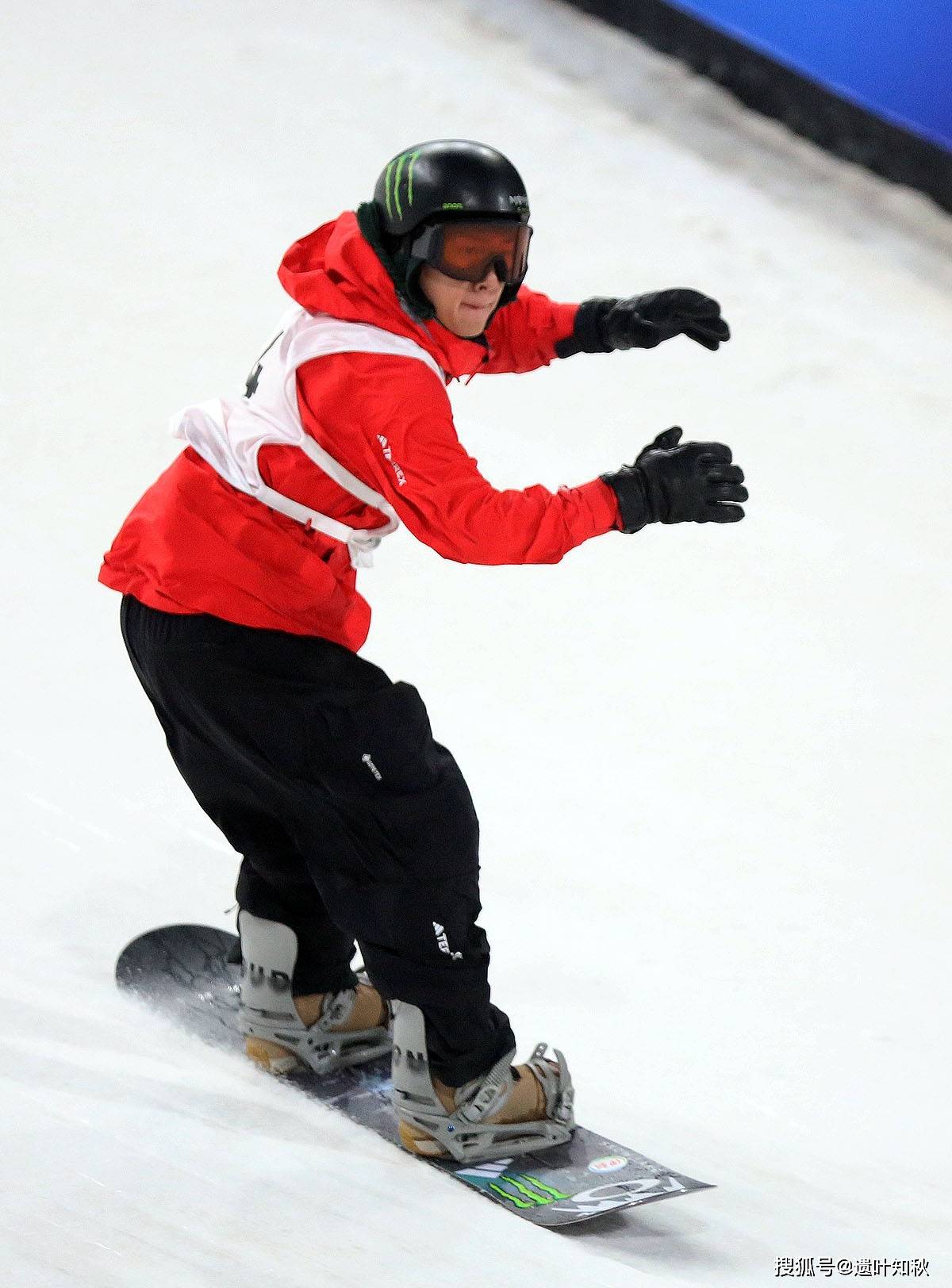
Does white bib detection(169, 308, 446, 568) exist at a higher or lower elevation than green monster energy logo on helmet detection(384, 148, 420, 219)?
lower

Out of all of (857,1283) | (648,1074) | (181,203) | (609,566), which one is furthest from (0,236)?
(857,1283)

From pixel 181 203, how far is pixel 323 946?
158 inches

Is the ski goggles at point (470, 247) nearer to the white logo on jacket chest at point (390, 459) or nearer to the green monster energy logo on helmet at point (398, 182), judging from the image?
the green monster energy logo on helmet at point (398, 182)

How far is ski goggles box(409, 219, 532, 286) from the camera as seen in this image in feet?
7.44

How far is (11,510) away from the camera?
181 inches

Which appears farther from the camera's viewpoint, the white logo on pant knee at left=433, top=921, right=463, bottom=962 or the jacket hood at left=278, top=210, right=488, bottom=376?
the white logo on pant knee at left=433, top=921, right=463, bottom=962

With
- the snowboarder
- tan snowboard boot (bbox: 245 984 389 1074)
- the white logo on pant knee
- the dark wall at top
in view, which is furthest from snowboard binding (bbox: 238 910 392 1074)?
the dark wall at top

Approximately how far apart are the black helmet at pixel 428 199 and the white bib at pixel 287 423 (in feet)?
0.32

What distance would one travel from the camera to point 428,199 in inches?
89.4

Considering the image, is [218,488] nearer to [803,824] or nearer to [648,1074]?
[648,1074]

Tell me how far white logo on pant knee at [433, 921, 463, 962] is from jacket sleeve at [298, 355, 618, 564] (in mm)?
581

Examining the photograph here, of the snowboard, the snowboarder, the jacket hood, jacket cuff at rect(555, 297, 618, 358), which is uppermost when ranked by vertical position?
jacket cuff at rect(555, 297, 618, 358)

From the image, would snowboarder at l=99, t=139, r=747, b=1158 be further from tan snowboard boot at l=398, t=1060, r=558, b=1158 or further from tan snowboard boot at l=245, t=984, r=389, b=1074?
tan snowboard boot at l=245, t=984, r=389, b=1074

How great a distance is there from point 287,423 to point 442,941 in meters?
0.81
